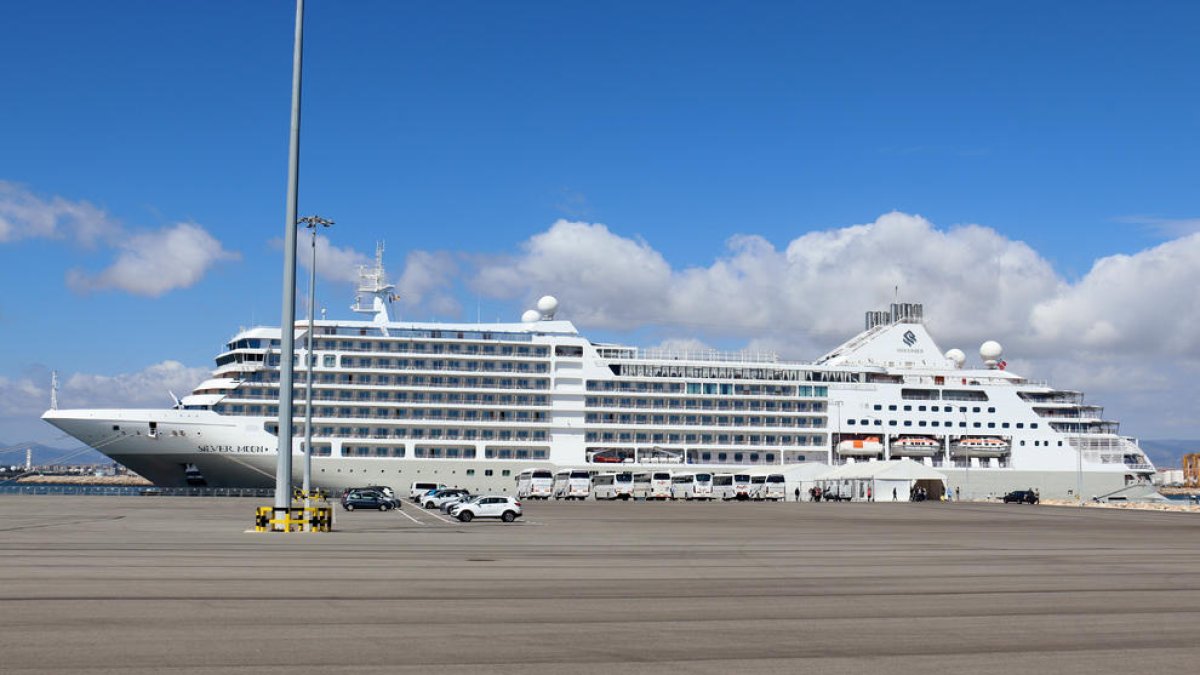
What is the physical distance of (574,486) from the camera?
8544 cm

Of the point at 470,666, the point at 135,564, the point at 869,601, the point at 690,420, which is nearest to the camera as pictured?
the point at 470,666

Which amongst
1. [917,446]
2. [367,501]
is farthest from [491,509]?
[917,446]

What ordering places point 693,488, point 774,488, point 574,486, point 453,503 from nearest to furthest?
point 453,503 → point 574,486 → point 693,488 → point 774,488

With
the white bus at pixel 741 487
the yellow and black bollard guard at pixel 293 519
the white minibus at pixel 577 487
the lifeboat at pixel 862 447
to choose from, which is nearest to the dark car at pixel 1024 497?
the lifeboat at pixel 862 447

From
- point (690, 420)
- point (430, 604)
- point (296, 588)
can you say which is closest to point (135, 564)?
point (296, 588)

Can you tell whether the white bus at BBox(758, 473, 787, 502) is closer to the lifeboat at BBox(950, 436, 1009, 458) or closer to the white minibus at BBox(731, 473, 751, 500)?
the white minibus at BBox(731, 473, 751, 500)

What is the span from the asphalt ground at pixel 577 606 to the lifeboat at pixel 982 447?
71573 millimetres

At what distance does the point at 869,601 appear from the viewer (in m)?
16.5

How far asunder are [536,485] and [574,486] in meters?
3.58

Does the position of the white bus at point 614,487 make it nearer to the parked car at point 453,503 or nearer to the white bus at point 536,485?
the white bus at point 536,485

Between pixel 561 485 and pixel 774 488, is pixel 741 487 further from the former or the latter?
pixel 561 485

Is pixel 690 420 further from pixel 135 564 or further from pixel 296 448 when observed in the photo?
pixel 135 564

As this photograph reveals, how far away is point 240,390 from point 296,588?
240ft

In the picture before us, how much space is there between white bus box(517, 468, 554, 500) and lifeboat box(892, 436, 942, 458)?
33.8 meters
